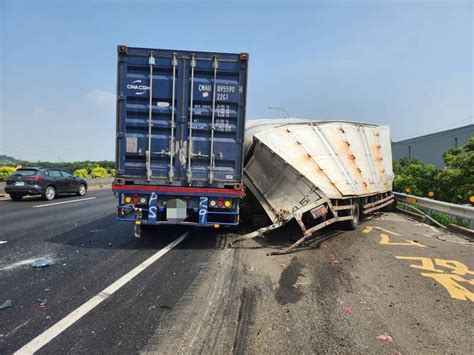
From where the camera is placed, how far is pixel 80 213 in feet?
39.0

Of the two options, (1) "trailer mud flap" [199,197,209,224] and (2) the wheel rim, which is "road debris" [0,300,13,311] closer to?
(1) "trailer mud flap" [199,197,209,224]

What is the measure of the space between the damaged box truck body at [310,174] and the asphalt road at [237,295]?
762 mm

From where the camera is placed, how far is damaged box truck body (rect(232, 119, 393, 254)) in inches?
281

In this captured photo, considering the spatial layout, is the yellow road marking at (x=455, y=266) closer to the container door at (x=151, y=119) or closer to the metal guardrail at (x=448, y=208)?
the metal guardrail at (x=448, y=208)

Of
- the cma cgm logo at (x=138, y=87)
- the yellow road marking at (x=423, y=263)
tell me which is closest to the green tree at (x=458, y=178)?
A: the yellow road marking at (x=423, y=263)

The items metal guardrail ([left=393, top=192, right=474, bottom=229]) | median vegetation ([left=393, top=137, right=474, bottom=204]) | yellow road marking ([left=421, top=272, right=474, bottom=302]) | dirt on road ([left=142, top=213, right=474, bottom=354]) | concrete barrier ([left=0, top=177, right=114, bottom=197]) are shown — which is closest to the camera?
dirt on road ([left=142, top=213, right=474, bottom=354])

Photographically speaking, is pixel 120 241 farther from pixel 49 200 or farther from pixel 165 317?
pixel 49 200

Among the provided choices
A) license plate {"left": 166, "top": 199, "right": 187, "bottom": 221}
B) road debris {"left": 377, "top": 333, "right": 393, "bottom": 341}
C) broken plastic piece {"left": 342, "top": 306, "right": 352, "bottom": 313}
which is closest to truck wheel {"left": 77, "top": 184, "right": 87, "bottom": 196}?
license plate {"left": 166, "top": 199, "right": 187, "bottom": 221}

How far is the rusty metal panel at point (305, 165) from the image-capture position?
23.9 feet

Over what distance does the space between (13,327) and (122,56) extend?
194 inches

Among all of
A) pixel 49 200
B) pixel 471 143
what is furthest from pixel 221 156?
pixel 49 200

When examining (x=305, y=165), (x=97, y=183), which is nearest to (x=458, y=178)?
(x=305, y=165)

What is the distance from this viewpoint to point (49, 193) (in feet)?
54.9

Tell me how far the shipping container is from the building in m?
36.8
